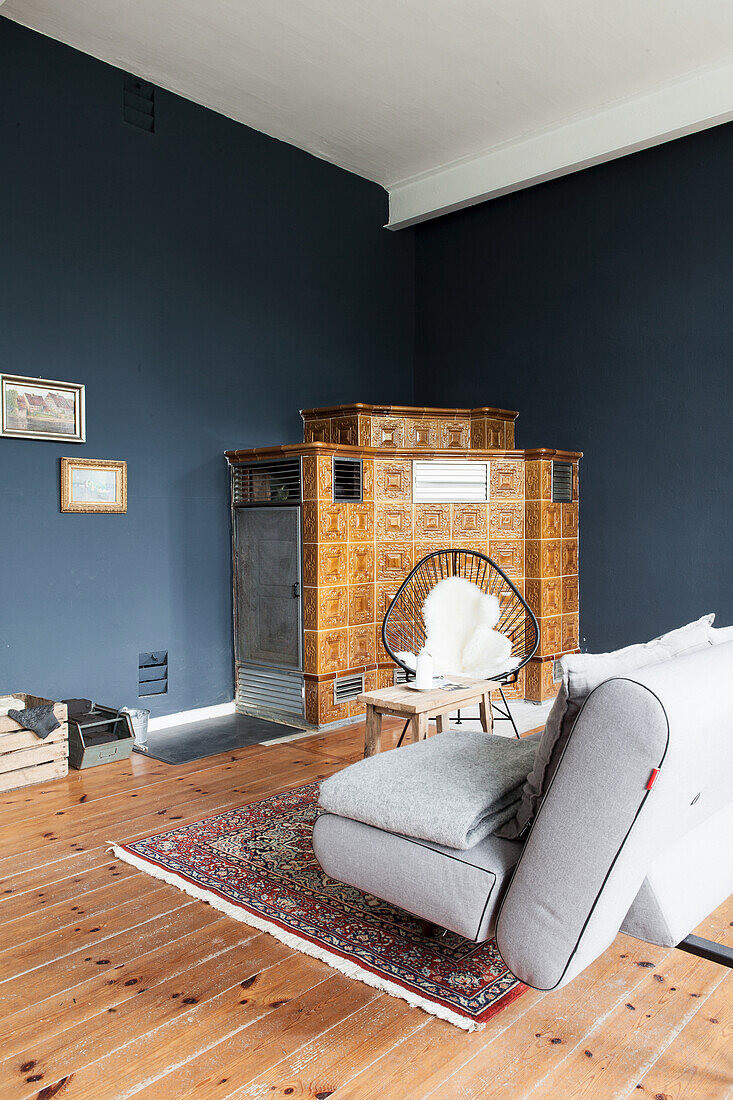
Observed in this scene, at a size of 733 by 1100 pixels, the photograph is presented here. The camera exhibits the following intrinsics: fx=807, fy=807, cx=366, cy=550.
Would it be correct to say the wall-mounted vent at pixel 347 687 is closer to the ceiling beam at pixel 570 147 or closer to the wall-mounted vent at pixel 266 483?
the wall-mounted vent at pixel 266 483

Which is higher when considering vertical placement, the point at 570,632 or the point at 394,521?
the point at 394,521

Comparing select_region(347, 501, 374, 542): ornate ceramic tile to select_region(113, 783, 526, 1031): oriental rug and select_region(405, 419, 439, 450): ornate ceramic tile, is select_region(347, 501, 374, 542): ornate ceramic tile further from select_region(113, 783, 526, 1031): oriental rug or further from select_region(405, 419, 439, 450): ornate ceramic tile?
select_region(113, 783, 526, 1031): oriental rug

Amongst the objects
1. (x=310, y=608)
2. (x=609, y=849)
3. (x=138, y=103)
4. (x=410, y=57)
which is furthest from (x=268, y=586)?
(x=609, y=849)

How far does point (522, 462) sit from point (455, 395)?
120cm

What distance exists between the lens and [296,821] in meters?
3.06

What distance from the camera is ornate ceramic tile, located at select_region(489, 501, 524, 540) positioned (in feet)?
16.4

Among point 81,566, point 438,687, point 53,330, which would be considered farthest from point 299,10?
point 438,687

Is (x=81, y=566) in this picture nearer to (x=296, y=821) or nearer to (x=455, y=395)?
(x=296, y=821)

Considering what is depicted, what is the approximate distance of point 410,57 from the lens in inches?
172

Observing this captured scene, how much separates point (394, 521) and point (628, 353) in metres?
1.86

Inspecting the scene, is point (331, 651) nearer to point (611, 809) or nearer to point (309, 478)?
point (309, 478)

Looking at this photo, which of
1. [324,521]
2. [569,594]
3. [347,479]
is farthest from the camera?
[569,594]

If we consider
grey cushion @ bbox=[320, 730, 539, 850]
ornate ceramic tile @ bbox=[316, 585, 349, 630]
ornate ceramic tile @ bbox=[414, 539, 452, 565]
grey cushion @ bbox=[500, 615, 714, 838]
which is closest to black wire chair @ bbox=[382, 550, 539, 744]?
ornate ceramic tile @ bbox=[414, 539, 452, 565]

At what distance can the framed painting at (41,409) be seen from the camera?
3.91 m
